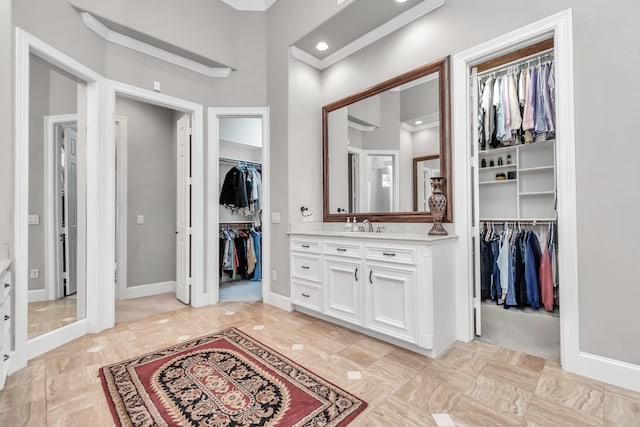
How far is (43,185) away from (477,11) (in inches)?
145

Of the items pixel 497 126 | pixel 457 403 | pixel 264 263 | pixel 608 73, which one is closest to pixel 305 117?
pixel 264 263

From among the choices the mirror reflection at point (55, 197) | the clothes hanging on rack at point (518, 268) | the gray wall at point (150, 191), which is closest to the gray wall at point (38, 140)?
the mirror reflection at point (55, 197)

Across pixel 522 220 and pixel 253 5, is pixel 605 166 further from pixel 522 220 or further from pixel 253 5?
pixel 253 5

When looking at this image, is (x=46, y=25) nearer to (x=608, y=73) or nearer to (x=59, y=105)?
(x=59, y=105)

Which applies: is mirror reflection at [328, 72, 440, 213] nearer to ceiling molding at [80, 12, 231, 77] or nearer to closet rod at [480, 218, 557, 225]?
ceiling molding at [80, 12, 231, 77]

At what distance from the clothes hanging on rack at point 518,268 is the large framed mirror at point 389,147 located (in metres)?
1.53

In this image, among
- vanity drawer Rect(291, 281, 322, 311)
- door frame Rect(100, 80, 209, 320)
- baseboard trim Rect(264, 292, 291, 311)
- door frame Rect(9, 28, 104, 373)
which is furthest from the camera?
baseboard trim Rect(264, 292, 291, 311)

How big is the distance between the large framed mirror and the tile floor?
117cm

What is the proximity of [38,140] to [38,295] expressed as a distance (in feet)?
3.88

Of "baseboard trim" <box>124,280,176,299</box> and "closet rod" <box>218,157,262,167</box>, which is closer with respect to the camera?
"baseboard trim" <box>124,280,176,299</box>

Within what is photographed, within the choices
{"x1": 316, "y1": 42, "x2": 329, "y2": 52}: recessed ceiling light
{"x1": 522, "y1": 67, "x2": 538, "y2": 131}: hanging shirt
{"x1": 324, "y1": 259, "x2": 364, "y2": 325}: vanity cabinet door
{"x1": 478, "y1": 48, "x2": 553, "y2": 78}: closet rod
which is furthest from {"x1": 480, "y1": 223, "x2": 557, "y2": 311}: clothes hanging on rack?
{"x1": 316, "y1": 42, "x2": 329, "y2": 52}: recessed ceiling light

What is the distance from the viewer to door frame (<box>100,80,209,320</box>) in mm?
2885

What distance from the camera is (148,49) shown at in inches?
126

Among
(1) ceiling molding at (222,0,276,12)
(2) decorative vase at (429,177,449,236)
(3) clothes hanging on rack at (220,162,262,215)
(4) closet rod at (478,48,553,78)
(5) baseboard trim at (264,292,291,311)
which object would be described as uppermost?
(1) ceiling molding at (222,0,276,12)
